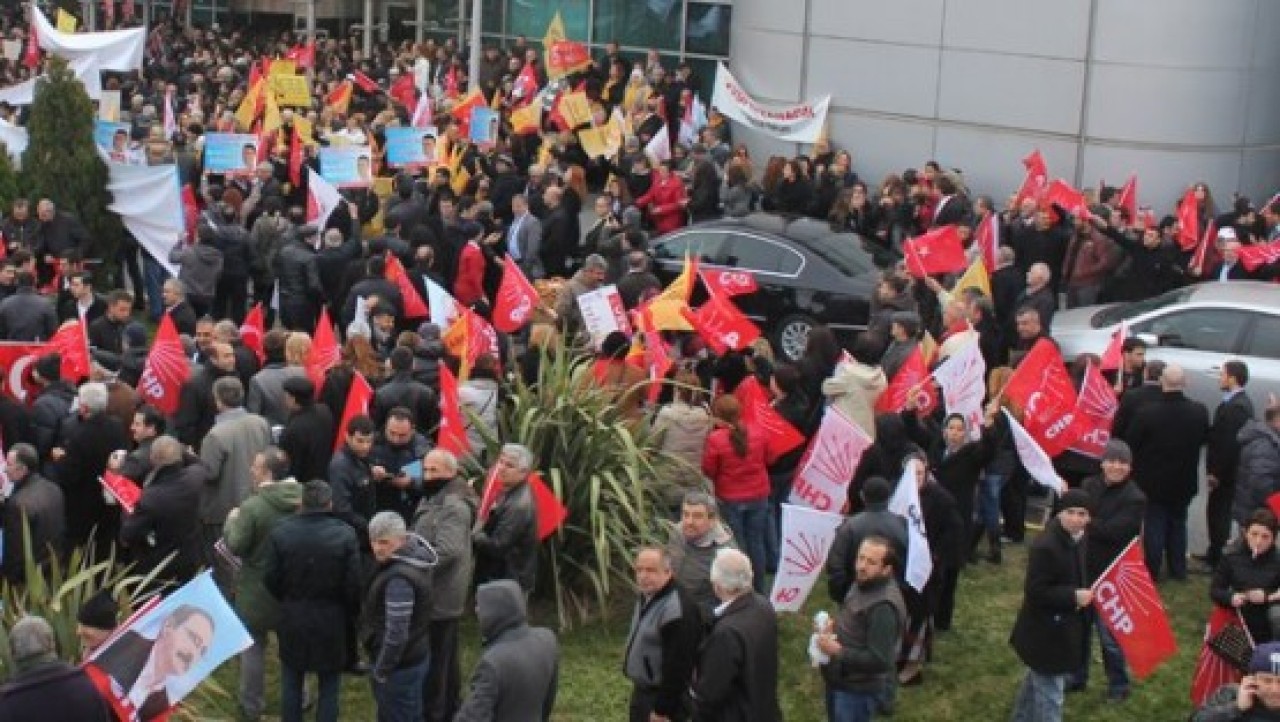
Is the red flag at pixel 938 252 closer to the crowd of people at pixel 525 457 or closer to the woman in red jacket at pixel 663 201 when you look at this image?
the crowd of people at pixel 525 457

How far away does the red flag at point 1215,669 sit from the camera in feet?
36.4

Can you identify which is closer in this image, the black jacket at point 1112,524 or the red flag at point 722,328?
the black jacket at point 1112,524

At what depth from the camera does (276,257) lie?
19078mm

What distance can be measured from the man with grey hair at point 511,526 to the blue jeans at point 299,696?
1.22 meters

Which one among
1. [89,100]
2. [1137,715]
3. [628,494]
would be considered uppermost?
[89,100]

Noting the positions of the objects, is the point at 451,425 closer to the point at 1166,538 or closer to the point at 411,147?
the point at 1166,538

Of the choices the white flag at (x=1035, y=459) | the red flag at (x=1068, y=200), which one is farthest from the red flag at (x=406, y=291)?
the red flag at (x=1068, y=200)

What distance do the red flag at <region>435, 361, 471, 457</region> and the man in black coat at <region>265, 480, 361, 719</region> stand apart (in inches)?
91.8

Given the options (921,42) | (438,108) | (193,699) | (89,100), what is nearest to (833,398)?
(193,699)

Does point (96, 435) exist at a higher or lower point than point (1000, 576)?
higher

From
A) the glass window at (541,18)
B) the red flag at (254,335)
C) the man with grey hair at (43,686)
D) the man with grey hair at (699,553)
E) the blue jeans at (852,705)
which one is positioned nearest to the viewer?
the man with grey hair at (43,686)

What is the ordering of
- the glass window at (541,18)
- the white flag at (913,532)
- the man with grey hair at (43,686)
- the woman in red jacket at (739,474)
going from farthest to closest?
1. the glass window at (541,18)
2. the woman in red jacket at (739,474)
3. the white flag at (913,532)
4. the man with grey hair at (43,686)

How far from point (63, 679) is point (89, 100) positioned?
13719 mm

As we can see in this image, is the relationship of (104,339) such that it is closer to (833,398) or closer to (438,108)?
(833,398)
